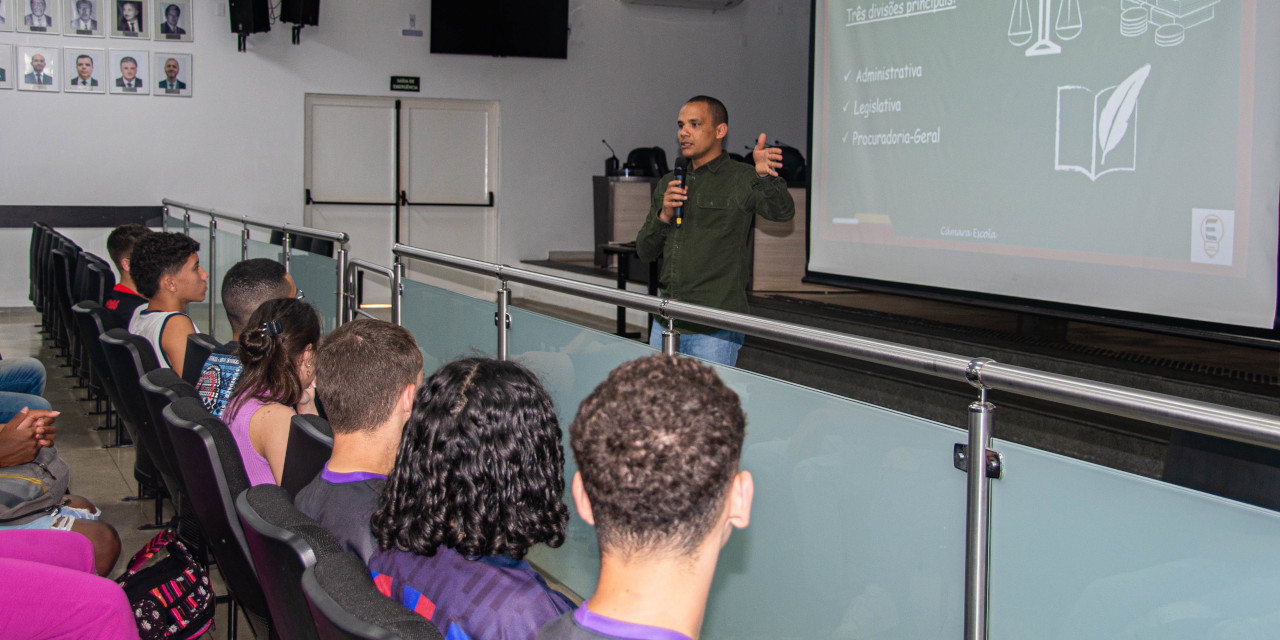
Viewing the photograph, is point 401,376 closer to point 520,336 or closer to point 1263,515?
point 520,336

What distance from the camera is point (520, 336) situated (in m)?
2.91

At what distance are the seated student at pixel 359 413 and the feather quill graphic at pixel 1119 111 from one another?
2725 millimetres

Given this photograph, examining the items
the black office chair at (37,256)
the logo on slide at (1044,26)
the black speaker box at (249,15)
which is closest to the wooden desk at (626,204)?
the black speaker box at (249,15)

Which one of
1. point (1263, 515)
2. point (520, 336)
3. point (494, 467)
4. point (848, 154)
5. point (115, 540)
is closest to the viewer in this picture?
point (1263, 515)

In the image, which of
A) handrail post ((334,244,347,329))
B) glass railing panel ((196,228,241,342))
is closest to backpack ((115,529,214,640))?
handrail post ((334,244,347,329))

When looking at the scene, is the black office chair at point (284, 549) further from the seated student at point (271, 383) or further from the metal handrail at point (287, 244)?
the metal handrail at point (287, 244)

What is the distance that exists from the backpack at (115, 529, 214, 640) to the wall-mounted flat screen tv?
8228 mm

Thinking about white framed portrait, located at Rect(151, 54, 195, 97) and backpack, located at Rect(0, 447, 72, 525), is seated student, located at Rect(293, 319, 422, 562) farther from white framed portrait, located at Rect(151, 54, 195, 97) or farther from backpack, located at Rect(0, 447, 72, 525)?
white framed portrait, located at Rect(151, 54, 195, 97)

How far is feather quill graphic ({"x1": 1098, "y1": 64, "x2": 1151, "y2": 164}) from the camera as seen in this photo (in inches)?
134

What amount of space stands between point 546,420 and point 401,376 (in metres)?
0.45

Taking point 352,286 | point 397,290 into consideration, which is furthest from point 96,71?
point 397,290

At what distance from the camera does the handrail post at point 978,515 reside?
4.83ft

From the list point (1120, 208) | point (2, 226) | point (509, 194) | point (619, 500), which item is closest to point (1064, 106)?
point (1120, 208)

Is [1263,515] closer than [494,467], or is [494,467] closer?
[1263,515]
